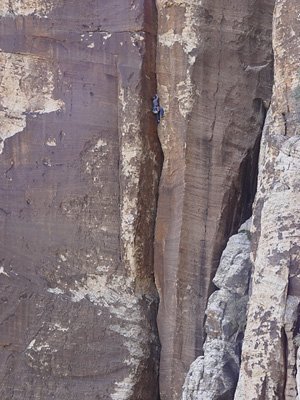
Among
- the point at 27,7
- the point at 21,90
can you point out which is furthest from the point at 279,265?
the point at 27,7

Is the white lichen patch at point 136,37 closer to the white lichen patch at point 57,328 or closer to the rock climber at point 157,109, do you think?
the rock climber at point 157,109

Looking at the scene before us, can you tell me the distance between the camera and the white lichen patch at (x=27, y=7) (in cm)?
711

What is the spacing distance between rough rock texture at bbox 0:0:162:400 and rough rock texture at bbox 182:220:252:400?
3.34 feet

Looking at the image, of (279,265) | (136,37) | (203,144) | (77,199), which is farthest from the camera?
(77,199)

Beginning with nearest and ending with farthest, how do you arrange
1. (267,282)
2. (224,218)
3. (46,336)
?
(267,282)
(224,218)
(46,336)

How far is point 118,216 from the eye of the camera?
6871 mm

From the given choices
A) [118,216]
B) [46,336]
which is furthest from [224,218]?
[46,336]

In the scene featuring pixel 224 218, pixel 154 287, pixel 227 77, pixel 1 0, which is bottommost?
pixel 154 287

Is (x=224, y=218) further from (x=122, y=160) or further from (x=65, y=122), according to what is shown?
(x=65, y=122)

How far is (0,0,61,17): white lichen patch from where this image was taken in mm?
7105

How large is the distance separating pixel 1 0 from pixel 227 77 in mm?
2211

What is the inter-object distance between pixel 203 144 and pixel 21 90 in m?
1.78

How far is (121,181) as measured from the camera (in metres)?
6.86

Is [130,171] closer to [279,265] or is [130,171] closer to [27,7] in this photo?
[27,7]
